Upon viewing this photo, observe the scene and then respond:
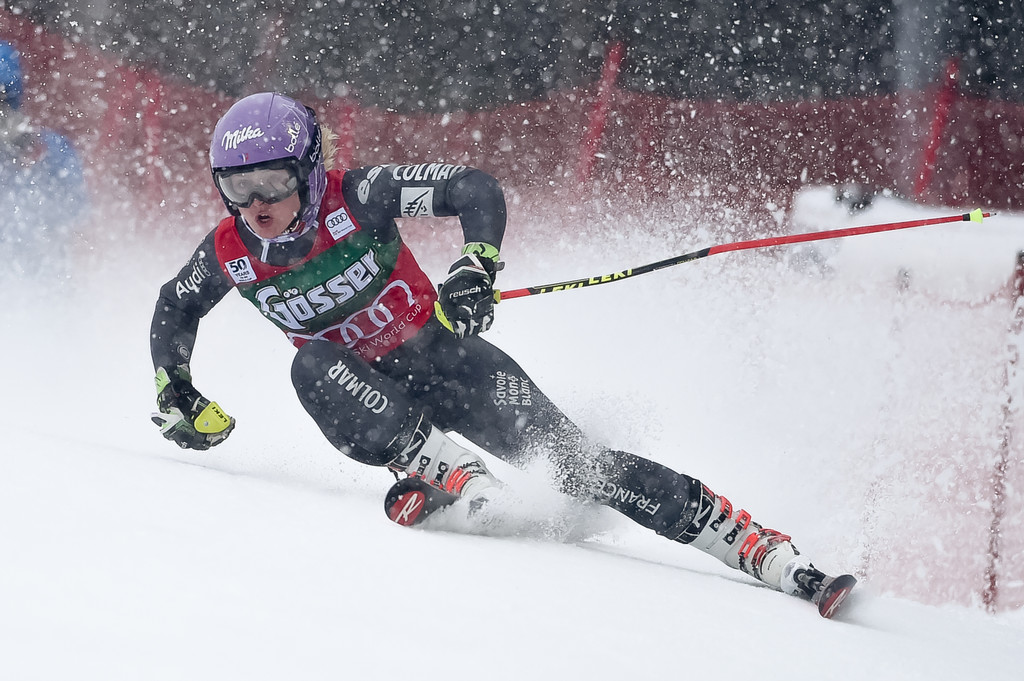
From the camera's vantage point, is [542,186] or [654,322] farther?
[542,186]

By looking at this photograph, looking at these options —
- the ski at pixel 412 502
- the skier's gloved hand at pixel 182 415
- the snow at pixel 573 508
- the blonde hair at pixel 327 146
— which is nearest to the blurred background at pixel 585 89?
the snow at pixel 573 508

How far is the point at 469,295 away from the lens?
6.56 ft

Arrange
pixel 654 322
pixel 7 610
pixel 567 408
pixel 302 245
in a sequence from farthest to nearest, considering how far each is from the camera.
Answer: pixel 654 322 < pixel 567 408 < pixel 302 245 < pixel 7 610

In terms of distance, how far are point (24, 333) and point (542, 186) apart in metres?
3.35

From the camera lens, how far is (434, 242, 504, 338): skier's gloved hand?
6.56 feet

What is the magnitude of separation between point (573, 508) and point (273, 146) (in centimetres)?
126

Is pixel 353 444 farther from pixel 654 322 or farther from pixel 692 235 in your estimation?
pixel 692 235

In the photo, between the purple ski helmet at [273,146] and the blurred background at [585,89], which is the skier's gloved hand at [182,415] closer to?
the purple ski helmet at [273,146]

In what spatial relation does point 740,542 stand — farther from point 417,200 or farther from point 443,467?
point 417,200

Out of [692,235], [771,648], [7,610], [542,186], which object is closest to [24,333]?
[542,186]

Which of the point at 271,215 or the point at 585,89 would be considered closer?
the point at 271,215

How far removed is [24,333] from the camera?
17.0ft

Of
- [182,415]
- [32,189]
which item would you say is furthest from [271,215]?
[32,189]

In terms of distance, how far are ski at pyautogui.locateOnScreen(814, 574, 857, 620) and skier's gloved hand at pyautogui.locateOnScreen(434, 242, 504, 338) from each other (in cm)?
99
